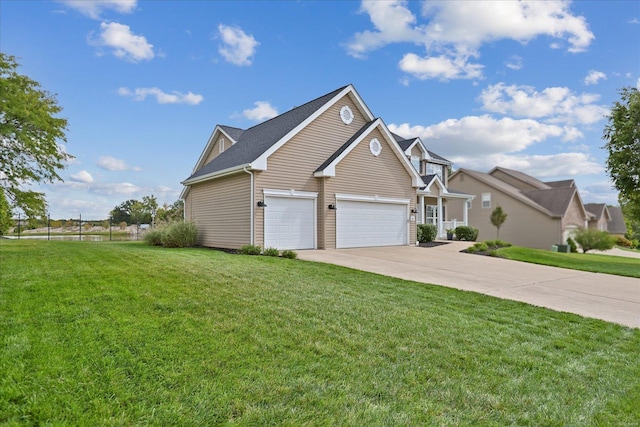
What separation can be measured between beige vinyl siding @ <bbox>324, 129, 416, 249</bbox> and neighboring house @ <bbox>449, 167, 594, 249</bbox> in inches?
553

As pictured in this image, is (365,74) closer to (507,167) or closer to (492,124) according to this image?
(492,124)

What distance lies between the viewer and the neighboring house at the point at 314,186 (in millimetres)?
13828

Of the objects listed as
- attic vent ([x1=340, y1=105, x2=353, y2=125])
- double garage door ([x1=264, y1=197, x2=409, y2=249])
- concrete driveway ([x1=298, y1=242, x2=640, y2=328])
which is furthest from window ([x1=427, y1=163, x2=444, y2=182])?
concrete driveway ([x1=298, y1=242, x2=640, y2=328])

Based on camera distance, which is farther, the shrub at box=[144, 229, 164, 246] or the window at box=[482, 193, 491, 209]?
the window at box=[482, 193, 491, 209]

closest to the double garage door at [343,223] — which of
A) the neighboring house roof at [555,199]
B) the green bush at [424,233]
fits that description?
the green bush at [424,233]

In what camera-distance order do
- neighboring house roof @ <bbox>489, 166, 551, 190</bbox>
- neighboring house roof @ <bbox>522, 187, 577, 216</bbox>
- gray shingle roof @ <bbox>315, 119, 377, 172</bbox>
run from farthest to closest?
neighboring house roof @ <bbox>489, 166, 551, 190</bbox>
neighboring house roof @ <bbox>522, 187, 577, 216</bbox>
gray shingle roof @ <bbox>315, 119, 377, 172</bbox>

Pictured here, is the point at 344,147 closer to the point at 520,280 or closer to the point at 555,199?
the point at 520,280

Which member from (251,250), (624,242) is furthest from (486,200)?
(251,250)

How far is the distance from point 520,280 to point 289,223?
8.10 meters

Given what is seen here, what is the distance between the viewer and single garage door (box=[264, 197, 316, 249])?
1374cm

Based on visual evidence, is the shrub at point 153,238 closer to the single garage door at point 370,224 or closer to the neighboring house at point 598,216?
the single garage door at point 370,224

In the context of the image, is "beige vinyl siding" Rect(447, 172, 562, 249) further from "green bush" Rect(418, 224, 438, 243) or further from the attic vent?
the attic vent

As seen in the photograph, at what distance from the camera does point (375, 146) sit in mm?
16609

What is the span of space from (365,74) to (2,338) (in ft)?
60.2
